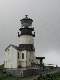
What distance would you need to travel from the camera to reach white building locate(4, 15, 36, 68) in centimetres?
2758

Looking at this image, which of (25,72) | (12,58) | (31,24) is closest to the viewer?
(25,72)

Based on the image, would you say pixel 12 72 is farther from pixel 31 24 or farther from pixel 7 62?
pixel 31 24

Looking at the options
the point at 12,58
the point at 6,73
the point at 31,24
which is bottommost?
the point at 6,73

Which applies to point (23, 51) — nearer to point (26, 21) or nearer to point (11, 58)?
point (11, 58)

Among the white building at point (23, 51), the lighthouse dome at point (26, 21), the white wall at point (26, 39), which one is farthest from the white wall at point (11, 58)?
the lighthouse dome at point (26, 21)

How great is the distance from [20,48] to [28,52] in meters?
1.11

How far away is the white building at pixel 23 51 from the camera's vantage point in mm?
27578

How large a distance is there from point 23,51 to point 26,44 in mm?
1013

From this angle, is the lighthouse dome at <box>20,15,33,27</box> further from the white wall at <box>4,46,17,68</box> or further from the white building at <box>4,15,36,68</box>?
the white wall at <box>4,46,17,68</box>

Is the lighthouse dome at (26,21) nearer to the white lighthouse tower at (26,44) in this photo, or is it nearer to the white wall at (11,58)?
the white lighthouse tower at (26,44)

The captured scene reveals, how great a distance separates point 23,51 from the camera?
91.1 feet

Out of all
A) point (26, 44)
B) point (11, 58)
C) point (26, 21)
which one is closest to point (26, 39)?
point (26, 44)

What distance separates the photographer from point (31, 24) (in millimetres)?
29406

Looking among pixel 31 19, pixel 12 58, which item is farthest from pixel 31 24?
pixel 12 58
